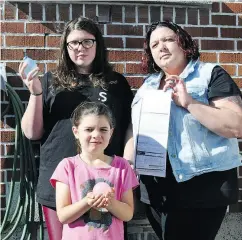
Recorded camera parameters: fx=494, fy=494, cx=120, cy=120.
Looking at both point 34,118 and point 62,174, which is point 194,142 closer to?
point 62,174

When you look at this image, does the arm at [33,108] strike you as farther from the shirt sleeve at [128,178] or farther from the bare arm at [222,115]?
the bare arm at [222,115]

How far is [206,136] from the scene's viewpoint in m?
2.71

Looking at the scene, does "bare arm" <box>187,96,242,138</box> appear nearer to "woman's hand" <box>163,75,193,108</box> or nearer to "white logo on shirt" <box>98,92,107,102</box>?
"woman's hand" <box>163,75,193,108</box>

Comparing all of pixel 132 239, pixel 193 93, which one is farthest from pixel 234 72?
pixel 132 239

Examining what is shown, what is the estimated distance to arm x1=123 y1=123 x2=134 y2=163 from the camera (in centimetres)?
283

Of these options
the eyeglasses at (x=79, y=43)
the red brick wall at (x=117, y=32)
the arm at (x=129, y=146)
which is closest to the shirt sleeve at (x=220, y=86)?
the arm at (x=129, y=146)

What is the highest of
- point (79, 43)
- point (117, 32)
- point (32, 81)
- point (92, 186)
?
point (117, 32)

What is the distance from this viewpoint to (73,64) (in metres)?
2.98

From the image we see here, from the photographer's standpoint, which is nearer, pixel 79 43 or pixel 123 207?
pixel 123 207

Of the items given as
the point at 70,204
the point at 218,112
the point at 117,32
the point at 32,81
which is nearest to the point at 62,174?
the point at 70,204

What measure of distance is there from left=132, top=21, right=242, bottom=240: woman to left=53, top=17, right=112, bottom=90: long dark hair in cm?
32

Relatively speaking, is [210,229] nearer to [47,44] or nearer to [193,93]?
[193,93]

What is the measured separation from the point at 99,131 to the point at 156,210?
2.14ft

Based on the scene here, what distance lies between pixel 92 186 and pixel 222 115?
78 cm
